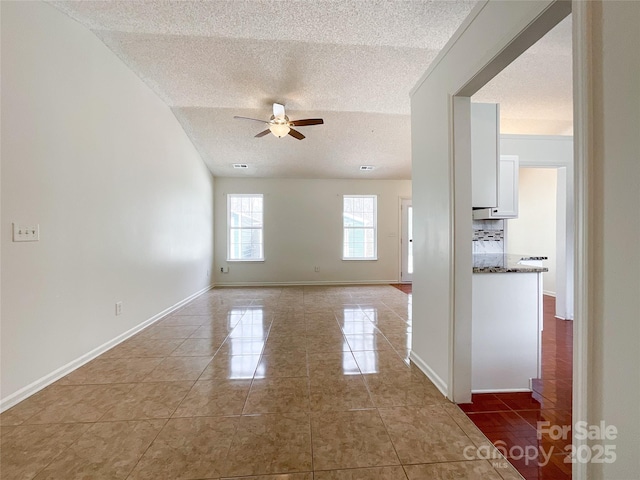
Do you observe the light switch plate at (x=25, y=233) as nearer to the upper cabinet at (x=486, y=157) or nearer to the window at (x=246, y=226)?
the upper cabinet at (x=486, y=157)

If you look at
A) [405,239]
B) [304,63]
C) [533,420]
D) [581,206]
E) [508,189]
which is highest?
[304,63]

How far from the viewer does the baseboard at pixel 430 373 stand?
182cm

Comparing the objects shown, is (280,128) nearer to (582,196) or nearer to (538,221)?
(582,196)

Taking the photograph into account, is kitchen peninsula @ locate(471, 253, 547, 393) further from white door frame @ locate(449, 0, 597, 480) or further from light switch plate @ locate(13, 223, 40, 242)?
light switch plate @ locate(13, 223, 40, 242)

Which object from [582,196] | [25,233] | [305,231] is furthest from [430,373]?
[305,231]

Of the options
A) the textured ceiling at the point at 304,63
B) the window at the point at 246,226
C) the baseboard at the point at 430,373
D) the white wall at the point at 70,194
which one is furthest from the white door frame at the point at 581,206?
the window at the point at 246,226

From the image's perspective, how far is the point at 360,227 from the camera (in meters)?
6.46

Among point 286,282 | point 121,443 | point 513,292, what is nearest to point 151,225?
point 121,443

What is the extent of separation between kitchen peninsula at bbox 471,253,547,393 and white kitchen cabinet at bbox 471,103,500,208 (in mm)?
659

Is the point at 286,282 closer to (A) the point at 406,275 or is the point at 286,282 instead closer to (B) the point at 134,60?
(A) the point at 406,275

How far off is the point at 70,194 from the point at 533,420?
12.3ft

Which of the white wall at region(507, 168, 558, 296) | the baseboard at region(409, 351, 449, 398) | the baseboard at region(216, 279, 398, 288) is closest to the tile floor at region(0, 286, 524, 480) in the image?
the baseboard at region(409, 351, 449, 398)

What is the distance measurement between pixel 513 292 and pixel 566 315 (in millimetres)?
2627

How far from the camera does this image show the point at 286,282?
20.6 feet
